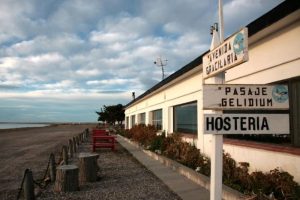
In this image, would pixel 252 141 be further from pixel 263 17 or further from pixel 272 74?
pixel 263 17

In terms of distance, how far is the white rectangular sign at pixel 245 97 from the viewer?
4.46 meters

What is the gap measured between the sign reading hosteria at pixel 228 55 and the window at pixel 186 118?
9.00 meters

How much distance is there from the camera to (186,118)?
15469mm

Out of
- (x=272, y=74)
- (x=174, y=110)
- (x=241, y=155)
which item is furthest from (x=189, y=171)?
(x=174, y=110)

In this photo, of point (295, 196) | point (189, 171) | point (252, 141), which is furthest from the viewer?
point (189, 171)

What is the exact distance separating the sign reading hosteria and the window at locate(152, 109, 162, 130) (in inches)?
642

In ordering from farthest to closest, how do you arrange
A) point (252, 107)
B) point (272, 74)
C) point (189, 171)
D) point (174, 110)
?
point (174, 110) → point (189, 171) → point (272, 74) → point (252, 107)

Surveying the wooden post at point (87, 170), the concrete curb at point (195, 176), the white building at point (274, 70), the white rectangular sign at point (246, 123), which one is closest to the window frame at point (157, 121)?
the concrete curb at point (195, 176)

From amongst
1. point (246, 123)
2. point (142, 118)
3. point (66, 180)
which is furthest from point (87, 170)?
point (142, 118)

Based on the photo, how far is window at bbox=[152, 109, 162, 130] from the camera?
2147 cm

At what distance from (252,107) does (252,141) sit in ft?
15.4

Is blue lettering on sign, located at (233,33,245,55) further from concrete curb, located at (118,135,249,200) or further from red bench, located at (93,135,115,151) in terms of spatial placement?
red bench, located at (93,135,115,151)

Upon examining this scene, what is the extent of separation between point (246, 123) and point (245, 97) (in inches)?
12.2

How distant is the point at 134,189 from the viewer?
8.94 m
